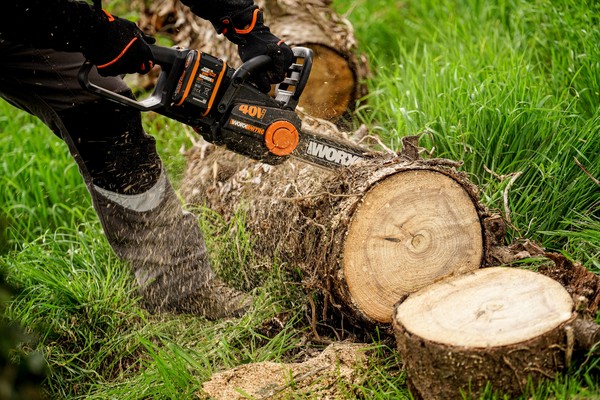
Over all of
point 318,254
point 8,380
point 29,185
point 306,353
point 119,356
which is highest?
point 8,380

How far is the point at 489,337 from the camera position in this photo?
206cm

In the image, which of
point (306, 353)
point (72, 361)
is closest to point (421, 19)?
point (306, 353)

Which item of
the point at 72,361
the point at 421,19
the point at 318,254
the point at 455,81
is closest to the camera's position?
the point at 318,254

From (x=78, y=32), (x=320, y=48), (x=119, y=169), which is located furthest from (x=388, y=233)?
(x=320, y=48)

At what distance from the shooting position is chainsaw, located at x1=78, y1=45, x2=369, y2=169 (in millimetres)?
2561

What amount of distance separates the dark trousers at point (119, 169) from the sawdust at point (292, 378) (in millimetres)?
778

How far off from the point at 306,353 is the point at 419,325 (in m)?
0.65

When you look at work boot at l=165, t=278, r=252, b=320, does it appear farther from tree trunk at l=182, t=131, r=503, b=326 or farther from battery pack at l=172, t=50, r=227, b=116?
battery pack at l=172, t=50, r=227, b=116

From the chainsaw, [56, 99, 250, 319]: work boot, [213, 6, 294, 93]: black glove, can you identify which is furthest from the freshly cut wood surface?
[56, 99, 250, 319]: work boot

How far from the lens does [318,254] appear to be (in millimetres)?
2645

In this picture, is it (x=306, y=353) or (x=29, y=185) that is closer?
(x=306, y=353)

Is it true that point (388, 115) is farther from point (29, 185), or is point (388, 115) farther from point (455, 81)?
point (29, 185)

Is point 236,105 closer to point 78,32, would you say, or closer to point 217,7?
point 217,7

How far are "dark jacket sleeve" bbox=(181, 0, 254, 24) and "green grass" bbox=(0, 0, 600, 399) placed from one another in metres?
1.03
